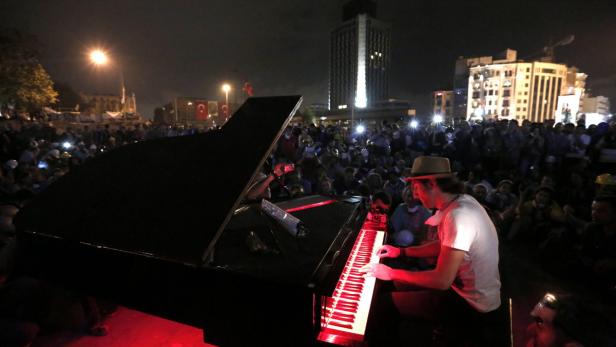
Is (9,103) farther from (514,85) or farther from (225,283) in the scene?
(514,85)

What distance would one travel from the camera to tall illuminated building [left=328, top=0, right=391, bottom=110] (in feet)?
408

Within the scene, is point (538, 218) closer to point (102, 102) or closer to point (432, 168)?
point (432, 168)

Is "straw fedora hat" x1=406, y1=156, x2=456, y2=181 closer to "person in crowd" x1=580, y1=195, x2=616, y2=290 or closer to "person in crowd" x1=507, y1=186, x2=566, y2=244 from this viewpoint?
"person in crowd" x1=580, y1=195, x2=616, y2=290

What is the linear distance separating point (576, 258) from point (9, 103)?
44417 millimetres

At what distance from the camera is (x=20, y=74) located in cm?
2920

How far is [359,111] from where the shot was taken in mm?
85812

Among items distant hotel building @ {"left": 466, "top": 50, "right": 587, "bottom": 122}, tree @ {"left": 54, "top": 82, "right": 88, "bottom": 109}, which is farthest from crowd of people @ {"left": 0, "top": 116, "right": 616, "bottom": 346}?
distant hotel building @ {"left": 466, "top": 50, "right": 587, "bottom": 122}

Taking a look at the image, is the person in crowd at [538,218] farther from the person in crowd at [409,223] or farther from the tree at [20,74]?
the tree at [20,74]

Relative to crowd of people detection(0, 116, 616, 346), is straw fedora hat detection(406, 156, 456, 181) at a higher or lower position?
higher

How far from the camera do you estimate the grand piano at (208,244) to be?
7.84ft

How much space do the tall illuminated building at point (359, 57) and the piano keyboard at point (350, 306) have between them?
123065 mm

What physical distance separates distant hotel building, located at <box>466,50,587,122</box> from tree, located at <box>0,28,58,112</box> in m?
86.9

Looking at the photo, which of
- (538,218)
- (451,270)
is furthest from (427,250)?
(538,218)

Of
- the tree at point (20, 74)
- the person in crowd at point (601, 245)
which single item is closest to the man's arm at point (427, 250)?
the person in crowd at point (601, 245)
